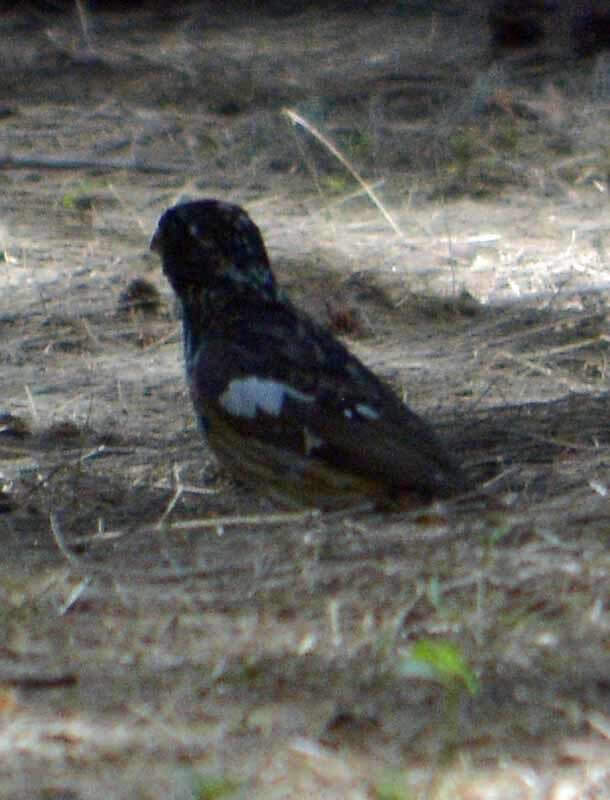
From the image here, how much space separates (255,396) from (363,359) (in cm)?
148

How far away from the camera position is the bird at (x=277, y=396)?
438 cm

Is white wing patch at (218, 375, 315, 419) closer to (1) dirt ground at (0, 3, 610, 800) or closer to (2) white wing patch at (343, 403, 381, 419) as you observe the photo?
(2) white wing patch at (343, 403, 381, 419)

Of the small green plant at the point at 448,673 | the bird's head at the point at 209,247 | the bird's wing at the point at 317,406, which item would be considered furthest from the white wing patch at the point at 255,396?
the small green plant at the point at 448,673

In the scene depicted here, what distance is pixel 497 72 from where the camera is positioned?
985 cm

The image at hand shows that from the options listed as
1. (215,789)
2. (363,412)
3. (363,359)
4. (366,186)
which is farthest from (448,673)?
(366,186)

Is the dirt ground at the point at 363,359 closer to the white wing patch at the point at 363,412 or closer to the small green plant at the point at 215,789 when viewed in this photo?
the small green plant at the point at 215,789

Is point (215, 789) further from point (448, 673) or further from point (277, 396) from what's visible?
point (277, 396)

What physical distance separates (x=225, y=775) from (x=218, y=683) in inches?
15.5

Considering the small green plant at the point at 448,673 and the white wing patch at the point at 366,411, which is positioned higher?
the small green plant at the point at 448,673

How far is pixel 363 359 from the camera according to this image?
235 inches

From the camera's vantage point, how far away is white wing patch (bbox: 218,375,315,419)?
4.52 metres

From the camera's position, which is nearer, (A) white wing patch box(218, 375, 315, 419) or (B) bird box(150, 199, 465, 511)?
(B) bird box(150, 199, 465, 511)

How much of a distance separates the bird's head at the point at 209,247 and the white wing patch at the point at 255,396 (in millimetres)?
507

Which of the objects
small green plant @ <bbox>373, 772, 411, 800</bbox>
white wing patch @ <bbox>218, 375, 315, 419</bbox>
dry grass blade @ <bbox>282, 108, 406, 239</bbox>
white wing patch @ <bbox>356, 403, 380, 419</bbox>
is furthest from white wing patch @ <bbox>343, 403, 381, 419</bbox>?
dry grass blade @ <bbox>282, 108, 406, 239</bbox>
